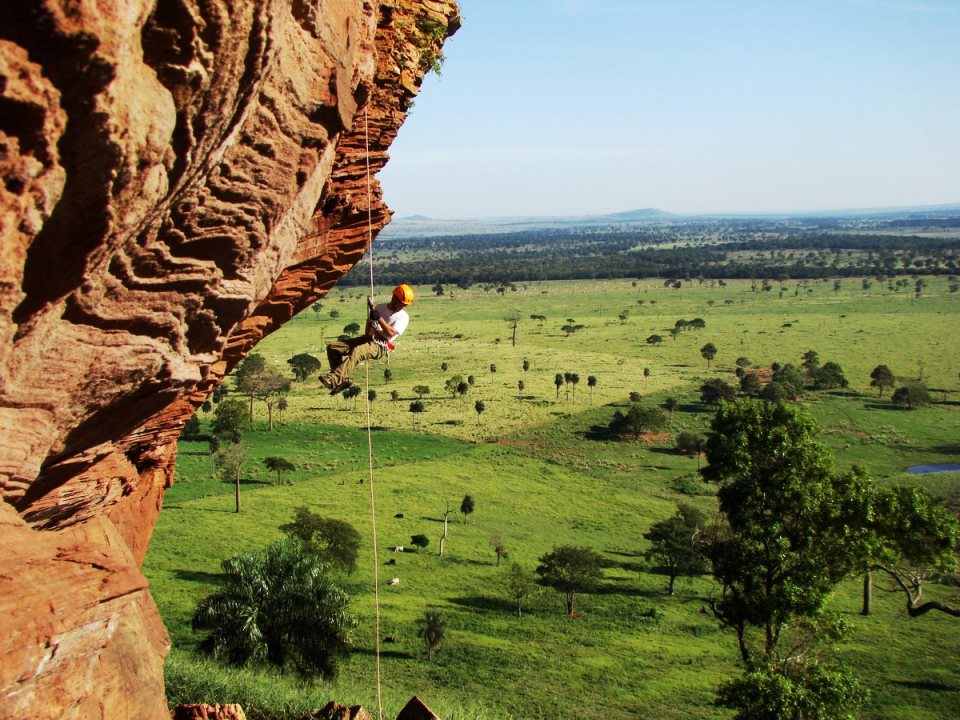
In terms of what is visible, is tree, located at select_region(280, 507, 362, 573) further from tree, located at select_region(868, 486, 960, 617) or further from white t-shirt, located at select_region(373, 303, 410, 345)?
white t-shirt, located at select_region(373, 303, 410, 345)

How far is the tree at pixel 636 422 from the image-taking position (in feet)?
176

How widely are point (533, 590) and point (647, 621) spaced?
4212mm

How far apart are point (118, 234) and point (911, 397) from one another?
213ft

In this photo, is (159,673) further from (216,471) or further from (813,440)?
(216,471)

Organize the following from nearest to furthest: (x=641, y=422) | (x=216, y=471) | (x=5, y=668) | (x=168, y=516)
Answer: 1. (x=5, y=668)
2. (x=168, y=516)
3. (x=216, y=471)
4. (x=641, y=422)

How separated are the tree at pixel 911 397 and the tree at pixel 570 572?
4028 centimetres

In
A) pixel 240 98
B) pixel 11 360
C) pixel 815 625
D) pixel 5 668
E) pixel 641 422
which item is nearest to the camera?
pixel 5 668

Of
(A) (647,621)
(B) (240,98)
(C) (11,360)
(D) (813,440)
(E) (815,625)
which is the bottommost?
(A) (647,621)

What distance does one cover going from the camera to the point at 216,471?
43062 mm

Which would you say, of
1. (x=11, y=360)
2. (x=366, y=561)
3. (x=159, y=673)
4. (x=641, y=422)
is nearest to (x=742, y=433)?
(x=159, y=673)

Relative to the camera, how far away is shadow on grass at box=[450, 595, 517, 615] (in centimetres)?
2812

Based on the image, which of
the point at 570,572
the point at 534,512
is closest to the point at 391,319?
the point at 570,572

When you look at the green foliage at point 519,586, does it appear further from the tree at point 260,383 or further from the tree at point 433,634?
the tree at point 260,383

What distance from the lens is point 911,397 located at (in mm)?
60469
